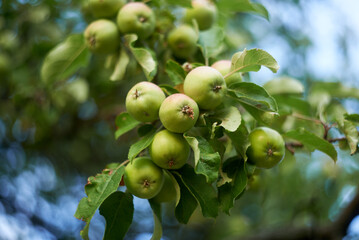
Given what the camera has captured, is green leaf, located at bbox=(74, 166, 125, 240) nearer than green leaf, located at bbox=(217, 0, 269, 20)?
Yes

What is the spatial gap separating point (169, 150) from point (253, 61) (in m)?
0.44

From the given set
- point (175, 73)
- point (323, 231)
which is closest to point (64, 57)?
point (175, 73)

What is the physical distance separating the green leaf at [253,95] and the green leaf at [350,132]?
→ 35 centimetres

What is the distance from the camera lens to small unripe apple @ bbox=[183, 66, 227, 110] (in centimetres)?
118

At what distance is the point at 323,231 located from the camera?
1.88 meters

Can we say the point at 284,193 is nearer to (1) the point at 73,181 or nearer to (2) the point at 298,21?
(2) the point at 298,21

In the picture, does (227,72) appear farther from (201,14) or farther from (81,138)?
(81,138)

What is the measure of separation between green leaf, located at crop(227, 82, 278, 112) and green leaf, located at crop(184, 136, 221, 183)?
259 mm

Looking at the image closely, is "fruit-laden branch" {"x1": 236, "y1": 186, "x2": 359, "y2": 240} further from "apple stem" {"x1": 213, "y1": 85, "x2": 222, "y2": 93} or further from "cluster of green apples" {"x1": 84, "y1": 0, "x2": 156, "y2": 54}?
"cluster of green apples" {"x1": 84, "y1": 0, "x2": 156, "y2": 54}

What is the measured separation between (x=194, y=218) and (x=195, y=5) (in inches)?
71.5

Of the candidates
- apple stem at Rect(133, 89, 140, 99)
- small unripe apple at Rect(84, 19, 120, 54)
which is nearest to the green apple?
apple stem at Rect(133, 89, 140, 99)

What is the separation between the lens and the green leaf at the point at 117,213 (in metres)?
1.27

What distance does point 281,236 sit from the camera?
213 centimetres

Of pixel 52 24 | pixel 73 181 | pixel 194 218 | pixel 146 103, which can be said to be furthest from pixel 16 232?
pixel 146 103
